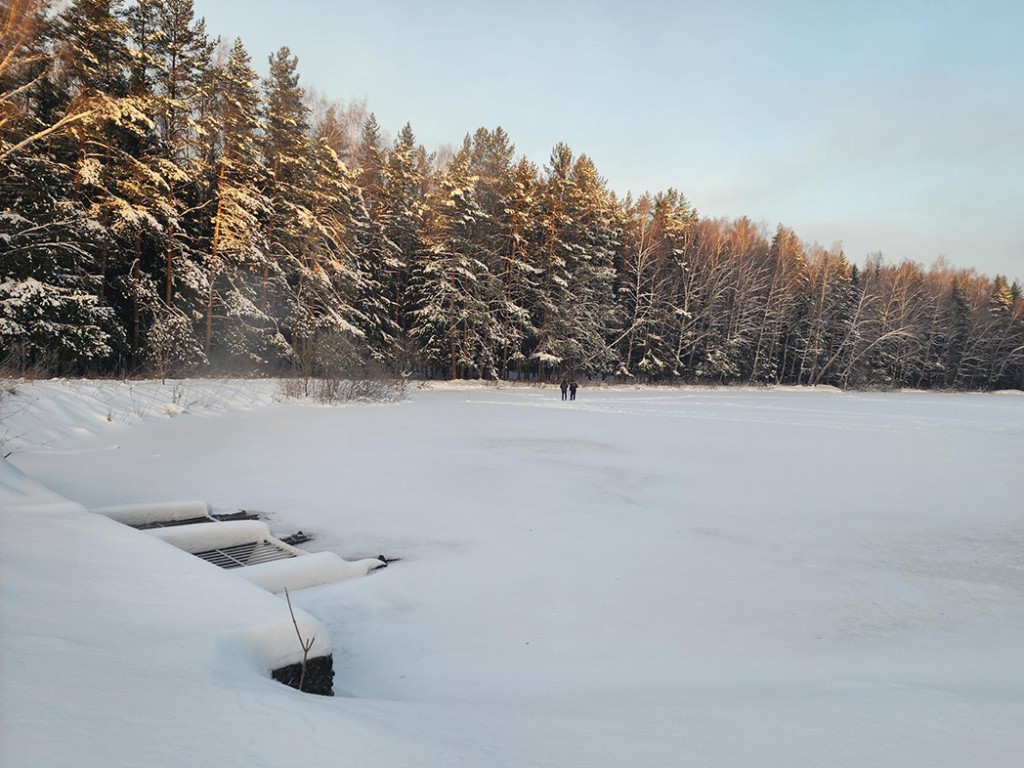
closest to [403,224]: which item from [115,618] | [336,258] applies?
[336,258]

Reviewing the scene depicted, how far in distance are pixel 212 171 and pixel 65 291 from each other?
8.75 m

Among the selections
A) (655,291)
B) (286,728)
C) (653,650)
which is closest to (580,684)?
(653,650)

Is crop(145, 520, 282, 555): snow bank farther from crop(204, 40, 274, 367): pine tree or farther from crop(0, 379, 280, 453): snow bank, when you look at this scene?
crop(204, 40, 274, 367): pine tree

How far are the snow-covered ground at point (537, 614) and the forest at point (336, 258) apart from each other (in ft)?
27.5

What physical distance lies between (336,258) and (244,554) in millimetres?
23812

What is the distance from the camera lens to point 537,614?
3443 mm

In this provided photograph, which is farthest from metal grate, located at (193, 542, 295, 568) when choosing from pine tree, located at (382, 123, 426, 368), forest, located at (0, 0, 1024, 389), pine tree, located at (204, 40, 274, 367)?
pine tree, located at (382, 123, 426, 368)

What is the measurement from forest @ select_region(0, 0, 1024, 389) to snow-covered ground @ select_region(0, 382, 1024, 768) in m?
8.38

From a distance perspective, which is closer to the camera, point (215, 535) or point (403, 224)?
point (215, 535)

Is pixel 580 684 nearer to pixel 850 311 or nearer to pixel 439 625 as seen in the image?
pixel 439 625

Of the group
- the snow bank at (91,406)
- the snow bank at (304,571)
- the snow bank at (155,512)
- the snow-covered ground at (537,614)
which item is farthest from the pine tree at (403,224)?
the snow bank at (304,571)

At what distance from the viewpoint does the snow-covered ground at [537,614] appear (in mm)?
1566

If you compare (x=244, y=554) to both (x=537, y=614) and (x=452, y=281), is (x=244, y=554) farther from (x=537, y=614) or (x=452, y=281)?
(x=452, y=281)

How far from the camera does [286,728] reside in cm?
145
